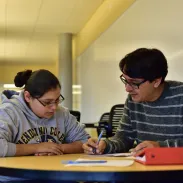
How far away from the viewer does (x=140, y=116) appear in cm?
204

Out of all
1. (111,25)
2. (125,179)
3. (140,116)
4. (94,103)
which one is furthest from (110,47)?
(125,179)

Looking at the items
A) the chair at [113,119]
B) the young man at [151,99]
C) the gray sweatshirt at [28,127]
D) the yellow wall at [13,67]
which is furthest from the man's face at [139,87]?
the yellow wall at [13,67]

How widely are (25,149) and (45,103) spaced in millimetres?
Result: 265

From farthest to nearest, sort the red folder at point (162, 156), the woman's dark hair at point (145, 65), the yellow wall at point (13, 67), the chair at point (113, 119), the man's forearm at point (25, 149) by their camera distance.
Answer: the yellow wall at point (13, 67) → the chair at point (113, 119) → the woman's dark hair at point (145, 65) → the man's forearm at point (25, 149) → the red folder at point (162, 156)

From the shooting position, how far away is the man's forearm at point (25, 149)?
1.75 m

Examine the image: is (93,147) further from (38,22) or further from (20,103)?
(38,22)

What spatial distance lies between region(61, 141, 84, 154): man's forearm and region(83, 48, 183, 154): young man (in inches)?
4.3

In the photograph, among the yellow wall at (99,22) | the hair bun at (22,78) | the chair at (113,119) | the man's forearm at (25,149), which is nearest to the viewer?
the man's forearm at (25,149)

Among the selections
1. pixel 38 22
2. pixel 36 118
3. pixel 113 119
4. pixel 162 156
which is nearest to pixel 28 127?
pixel 36 118

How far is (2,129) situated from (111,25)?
13.2ft

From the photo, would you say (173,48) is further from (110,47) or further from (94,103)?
(94,103)

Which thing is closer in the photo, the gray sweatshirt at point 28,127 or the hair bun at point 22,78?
the gray sweatshirt at point 28,127

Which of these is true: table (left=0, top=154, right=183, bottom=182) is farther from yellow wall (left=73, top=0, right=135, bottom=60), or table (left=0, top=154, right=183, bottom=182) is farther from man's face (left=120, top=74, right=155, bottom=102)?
yellow wall (left=73, top=0, right=135, bottom=60)

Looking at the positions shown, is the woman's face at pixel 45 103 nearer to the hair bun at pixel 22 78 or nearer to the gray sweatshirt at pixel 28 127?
the gray sweatshirt at pixel 28 127
